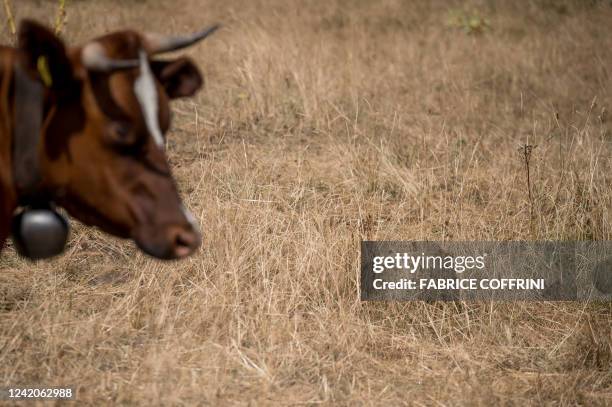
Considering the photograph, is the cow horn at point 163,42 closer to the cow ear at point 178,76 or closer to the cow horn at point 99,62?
the cow ear at point 178,76

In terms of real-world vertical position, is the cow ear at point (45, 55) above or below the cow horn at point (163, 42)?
below


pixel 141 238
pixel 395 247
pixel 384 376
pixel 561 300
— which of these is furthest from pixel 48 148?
pixel 561 300

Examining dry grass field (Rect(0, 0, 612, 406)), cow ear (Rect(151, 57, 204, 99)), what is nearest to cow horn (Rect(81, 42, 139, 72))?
cow ear (Rect(151, 57, 204, 99))

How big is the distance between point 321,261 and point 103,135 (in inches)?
76.4

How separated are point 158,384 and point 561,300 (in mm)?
2092

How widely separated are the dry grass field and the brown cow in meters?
1.00

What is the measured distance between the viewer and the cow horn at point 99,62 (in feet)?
7.97

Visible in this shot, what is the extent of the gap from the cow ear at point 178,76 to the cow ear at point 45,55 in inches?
13.3

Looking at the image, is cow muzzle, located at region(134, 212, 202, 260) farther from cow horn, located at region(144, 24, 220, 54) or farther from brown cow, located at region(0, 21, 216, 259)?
cow horn, located at region(144, 24, 220, 54)

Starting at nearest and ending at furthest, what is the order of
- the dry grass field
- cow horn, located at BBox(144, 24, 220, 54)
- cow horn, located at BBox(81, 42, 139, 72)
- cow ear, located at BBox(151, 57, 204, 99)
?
cow horn, located at BBox(81, 42, 139, 72) < cow horn, located at BBox(144, 24, 220, 54) < cow ear, located at BBox(151, 57, 204, 99) < the dry grass field

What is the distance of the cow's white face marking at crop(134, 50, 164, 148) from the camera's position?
251cm

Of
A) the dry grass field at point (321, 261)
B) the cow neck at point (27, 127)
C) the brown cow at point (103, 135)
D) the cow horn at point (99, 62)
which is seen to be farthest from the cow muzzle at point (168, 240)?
the dry grass field at point (321, 261)

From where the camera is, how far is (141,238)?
2539 mm

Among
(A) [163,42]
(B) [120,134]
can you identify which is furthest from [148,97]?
(A) [163,42]
